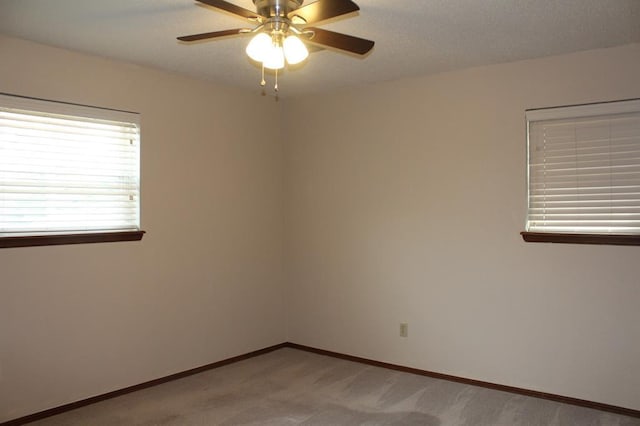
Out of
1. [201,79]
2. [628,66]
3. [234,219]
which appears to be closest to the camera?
[628,66]

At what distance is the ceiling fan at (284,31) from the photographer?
7.37 ft

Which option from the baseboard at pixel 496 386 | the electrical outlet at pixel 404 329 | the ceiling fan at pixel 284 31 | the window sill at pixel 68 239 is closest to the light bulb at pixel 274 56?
the ceiling fan at pixel 284 31

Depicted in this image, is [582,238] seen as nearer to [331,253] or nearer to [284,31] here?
[331,253]

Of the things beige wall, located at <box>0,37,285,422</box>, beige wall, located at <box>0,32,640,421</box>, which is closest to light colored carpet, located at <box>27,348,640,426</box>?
beige wall, located at <box>0,32,640,421</box>

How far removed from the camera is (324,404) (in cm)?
357

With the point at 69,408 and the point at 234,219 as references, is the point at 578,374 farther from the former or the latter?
the point at 69,408

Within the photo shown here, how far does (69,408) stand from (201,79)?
2656 millimetres

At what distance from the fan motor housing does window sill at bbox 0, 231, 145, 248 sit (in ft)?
6.90

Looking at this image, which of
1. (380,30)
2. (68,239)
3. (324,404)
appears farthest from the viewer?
(324,404)

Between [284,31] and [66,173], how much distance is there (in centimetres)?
202

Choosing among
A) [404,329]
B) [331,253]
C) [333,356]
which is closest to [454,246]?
[404,329]

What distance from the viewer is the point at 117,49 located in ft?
11.4

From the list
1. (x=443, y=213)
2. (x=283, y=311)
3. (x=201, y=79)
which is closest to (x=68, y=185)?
(x=201, y=79)

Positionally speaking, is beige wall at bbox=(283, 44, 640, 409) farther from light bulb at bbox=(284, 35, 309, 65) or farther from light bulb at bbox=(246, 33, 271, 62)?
light bulb at bbox=(246, 33, 271, 62)
